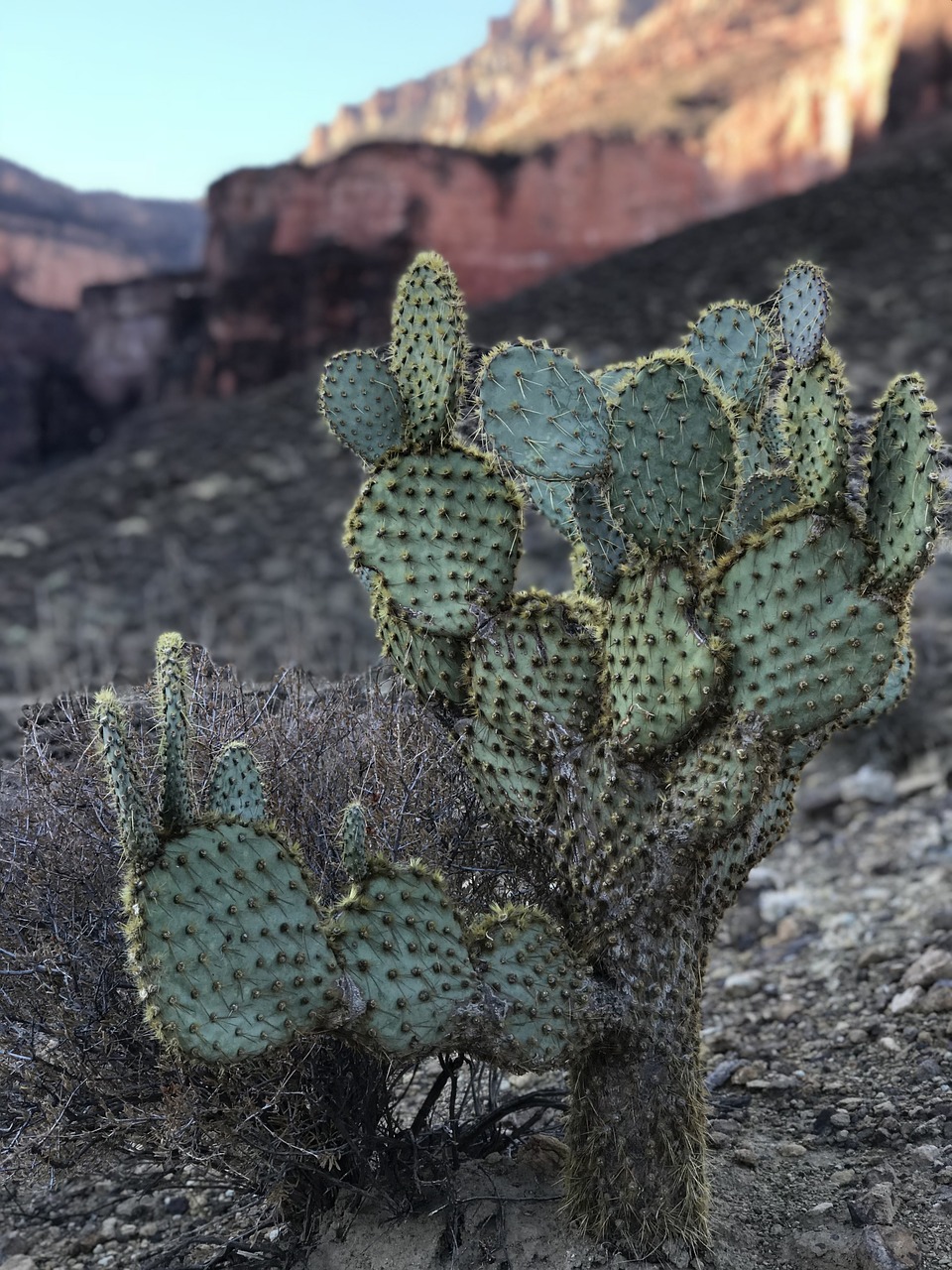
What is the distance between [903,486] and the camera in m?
2.47

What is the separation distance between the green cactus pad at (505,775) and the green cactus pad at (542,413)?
594 millimetres

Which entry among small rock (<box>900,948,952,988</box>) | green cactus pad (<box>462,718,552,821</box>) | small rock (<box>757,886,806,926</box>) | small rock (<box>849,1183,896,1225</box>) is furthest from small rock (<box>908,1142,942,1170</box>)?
small rock (<box>757,886,806,926</box>)

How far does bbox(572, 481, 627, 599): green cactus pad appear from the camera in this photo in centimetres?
268

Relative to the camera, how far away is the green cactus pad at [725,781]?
2449 mm

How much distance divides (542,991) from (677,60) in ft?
178

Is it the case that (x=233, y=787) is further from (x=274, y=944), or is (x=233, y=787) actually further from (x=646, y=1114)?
(x=646, y=1114)

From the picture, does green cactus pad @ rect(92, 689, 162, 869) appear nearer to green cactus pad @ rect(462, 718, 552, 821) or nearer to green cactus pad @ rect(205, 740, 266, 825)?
green cactus pad @ rect(205, 740, 266, 825)

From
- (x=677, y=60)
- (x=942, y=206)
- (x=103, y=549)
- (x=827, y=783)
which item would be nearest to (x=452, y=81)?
(x=677, y=60)

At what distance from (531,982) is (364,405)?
1.35 meters

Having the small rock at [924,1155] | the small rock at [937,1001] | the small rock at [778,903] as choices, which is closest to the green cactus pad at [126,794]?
the small rock at [924,1155]

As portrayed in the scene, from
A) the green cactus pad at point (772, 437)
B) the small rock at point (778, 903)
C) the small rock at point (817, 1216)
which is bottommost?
the small rock at point (778, 903)

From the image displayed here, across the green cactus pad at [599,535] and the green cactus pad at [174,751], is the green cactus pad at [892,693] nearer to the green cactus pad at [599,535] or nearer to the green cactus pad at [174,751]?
the green cactus pad at [599,535]

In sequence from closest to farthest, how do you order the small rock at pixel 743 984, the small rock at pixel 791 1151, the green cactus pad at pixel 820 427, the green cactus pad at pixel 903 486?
the green cactus pad at pixel 903 486
the green cactus pad at pixel 820 427
the small rock at pixel 791 1151
the small rock at pixel 743 984

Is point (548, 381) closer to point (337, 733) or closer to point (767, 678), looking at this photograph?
point (767, 678)
